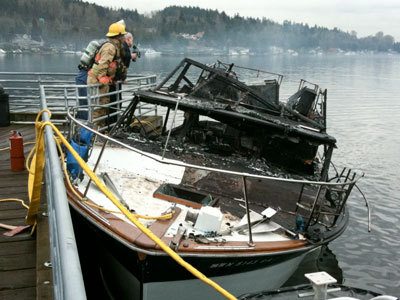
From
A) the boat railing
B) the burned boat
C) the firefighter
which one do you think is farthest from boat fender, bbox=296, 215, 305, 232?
the firefighter

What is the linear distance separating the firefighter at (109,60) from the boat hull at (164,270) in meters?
4.66

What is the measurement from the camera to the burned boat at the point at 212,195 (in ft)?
17.5

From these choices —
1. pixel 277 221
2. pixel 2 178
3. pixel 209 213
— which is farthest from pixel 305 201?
pixel 2 178

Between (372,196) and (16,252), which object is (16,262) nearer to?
(16,252)

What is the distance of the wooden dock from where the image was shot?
4.07 meters

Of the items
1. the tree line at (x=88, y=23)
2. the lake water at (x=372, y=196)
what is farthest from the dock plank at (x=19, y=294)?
the tree line at (x=88, y=23)

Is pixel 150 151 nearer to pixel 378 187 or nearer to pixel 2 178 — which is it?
pixel 2 178

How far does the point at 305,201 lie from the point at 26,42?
181 metres

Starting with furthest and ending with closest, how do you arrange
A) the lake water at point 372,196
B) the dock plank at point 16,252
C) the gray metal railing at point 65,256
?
the lake water at point 372,196 → the dock plank at point 16,252 → the gray metal railing at point 65,256

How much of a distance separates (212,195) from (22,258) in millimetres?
2862

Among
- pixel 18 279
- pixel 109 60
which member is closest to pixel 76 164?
pixel 18 279

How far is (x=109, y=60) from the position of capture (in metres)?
10.2

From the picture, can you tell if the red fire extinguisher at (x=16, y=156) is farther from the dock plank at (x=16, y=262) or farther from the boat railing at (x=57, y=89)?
the dock plank at (x=16, y=262)

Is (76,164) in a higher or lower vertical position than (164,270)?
higher
